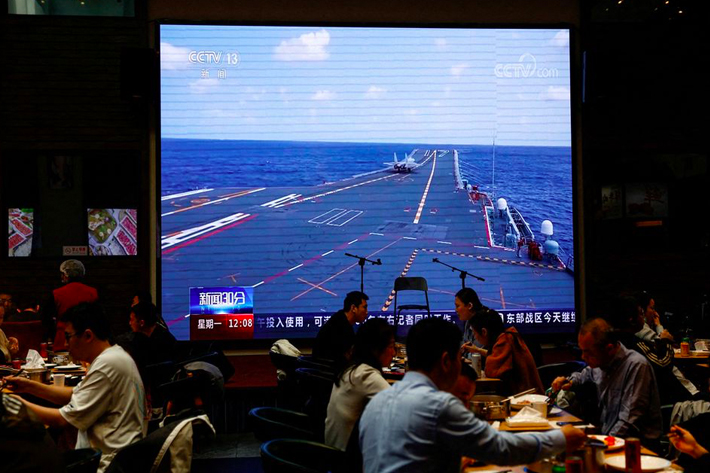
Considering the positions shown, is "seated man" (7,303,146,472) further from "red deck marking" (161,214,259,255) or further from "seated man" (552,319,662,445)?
"red deck marking" (161,214,259,255)

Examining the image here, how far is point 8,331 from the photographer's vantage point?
7.50m

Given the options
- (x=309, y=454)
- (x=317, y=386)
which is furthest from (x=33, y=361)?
(x=309, y=454)

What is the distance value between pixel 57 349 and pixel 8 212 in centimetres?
223

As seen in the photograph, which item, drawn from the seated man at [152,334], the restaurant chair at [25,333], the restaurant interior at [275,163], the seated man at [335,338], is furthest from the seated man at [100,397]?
the restaurant interior at [275,163]

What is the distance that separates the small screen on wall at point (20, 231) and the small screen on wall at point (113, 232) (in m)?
0.66

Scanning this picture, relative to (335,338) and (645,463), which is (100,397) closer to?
(645,463)

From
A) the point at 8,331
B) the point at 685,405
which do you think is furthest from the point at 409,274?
the point at 685,405

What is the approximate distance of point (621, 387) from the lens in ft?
13.7

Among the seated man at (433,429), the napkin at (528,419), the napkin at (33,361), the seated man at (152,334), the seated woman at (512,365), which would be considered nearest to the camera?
the seated man at (433,429)

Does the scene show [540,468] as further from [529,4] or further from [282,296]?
[529,4]

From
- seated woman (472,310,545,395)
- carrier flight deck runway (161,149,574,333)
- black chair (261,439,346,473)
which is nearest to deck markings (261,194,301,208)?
carrier flight deck runway (161,149,574,333)

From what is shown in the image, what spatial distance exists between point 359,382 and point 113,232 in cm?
601

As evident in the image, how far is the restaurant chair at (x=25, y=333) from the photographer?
296 inches
